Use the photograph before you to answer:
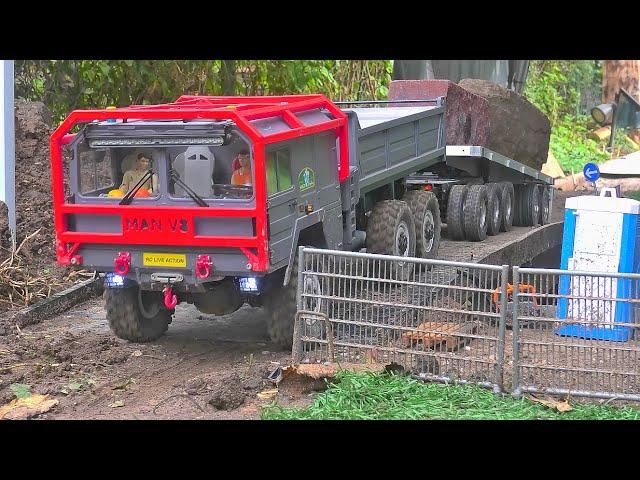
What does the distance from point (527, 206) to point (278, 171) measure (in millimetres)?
8118

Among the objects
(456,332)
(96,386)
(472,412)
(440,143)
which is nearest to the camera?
(472,412)

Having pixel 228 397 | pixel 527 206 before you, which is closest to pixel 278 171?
pixel 228 397

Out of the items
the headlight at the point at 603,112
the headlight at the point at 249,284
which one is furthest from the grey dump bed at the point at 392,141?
the headlight at the point at 603,112

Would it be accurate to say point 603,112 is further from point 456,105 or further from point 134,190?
point 134,190

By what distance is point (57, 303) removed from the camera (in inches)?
460

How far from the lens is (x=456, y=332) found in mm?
8328

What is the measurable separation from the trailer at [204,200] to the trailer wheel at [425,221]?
165 cm

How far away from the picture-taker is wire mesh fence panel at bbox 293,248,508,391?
27.4 feet

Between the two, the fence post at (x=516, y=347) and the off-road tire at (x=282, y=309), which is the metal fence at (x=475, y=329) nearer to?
the fence post at (x=516, y=347)

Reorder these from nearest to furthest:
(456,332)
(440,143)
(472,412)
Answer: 1. (472,412)
2. (456,332)
3. (440,143)

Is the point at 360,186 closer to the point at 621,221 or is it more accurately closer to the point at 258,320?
the point at 258,320

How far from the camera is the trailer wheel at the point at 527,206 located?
1681cm

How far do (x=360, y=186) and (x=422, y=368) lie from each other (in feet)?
10.5

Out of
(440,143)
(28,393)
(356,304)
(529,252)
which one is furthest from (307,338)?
(529,252)
